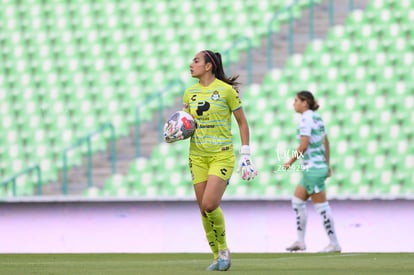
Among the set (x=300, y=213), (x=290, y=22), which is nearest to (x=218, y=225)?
(x=300, y=213)

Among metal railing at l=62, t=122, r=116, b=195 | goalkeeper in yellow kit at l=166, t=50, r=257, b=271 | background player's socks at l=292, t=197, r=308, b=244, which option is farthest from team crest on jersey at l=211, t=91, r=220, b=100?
metal railing at l=62, t=122, r=116, b=195

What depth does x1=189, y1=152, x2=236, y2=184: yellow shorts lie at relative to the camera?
7.18 metres

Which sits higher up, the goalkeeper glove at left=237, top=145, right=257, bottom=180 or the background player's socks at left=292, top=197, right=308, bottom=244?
the goalkeeper glove at left=237, top=145, right=257, bottom=180

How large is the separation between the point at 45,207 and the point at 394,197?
433 centimetres

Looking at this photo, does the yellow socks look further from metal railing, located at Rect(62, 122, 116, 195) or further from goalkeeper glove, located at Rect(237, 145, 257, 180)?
metal railing, located at Rect(62, 122, 116, 195)

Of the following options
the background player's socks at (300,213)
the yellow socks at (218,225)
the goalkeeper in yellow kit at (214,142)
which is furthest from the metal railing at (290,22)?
the yellow socks at (218,225)

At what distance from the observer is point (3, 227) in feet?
41.3

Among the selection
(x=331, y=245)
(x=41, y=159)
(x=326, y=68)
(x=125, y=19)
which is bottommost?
(x=331, y=245)

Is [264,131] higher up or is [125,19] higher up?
[125,19]

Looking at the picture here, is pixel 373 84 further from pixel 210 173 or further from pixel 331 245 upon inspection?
pixel 210 173

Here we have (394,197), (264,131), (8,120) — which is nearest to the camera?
(394,197)

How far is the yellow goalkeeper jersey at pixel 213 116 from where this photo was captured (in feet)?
23.8

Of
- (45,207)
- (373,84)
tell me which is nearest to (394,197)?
(373,84)

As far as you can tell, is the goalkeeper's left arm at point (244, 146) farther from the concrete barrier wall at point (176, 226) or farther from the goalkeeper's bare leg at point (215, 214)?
the concrete barrier wall at point (176, 226)
